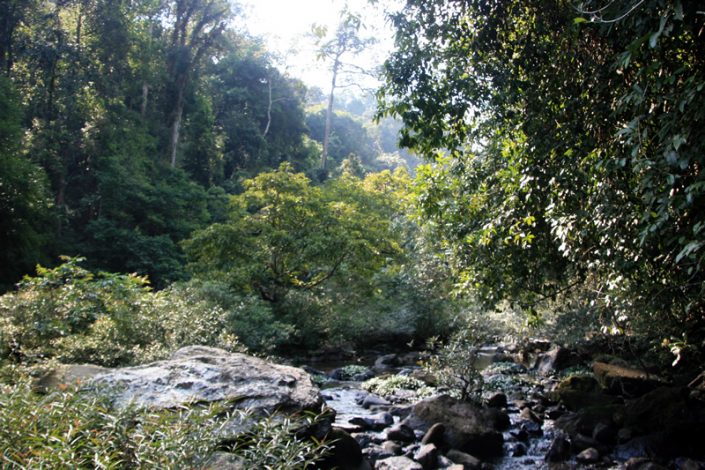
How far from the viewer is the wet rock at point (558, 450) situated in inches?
299

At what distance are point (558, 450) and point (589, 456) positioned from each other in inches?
17.0

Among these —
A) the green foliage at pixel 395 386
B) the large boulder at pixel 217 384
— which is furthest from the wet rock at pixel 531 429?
the large boulder at pixel 217 384

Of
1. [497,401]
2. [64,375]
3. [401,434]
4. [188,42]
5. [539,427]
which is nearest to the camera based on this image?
[64,375]

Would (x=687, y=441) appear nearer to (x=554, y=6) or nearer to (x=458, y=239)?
(x=458, y=239)

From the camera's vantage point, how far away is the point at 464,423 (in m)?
8.09

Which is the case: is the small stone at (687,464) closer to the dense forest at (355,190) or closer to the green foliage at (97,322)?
the dense forest at (355,190)

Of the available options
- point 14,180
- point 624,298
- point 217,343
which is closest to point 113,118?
point 14,180

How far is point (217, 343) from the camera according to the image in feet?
33.1

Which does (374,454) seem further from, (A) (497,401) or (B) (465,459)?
(A) (497,401)

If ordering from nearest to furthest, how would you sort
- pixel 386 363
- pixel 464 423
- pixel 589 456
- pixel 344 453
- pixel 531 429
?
pixel 344 453
pixel 589 456
pixel 464 423
pixel 531 429
pixel 386 363

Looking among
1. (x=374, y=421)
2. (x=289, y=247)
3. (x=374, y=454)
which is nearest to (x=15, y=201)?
(x=289, y=247)

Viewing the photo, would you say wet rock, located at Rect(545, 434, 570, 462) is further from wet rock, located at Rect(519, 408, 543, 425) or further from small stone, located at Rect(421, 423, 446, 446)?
small stone, located at Rect(421, 423, 446, 446)

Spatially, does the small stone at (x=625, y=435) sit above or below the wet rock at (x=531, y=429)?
above

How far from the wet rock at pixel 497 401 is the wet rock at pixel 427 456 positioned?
127 inches
